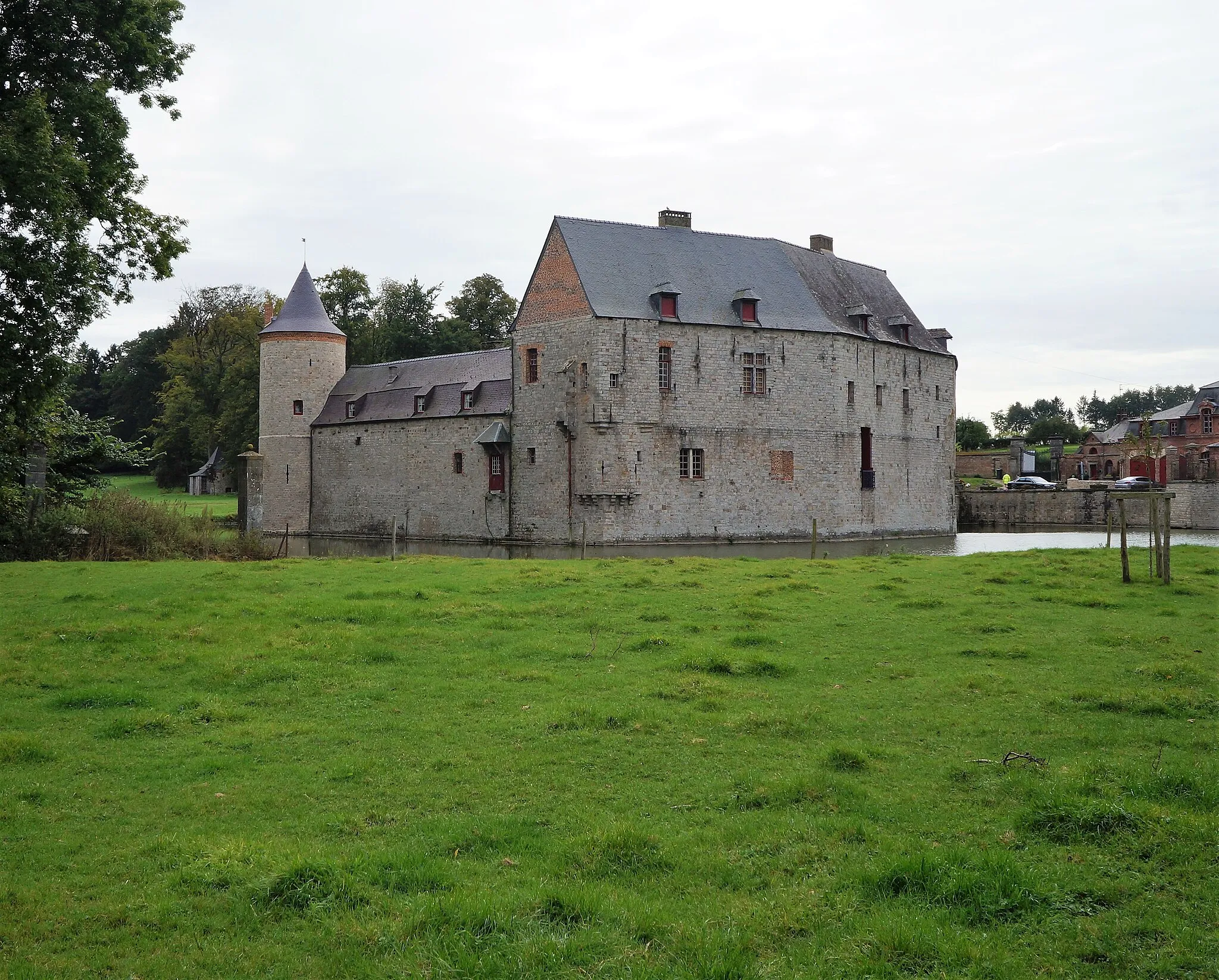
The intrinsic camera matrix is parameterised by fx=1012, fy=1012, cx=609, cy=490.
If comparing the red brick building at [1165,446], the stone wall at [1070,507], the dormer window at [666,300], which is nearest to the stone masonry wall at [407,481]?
the dormer window at [666,300]

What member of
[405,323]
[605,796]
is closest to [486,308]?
[405,323]

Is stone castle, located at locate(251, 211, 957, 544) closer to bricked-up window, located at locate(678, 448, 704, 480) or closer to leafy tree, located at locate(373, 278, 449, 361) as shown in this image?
bricked-up window, located at locate(678, 448, 704, 480)

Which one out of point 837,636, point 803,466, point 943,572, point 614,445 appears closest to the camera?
point 837,636

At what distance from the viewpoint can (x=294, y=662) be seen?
10180mm

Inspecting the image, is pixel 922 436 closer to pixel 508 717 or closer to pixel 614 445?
pixel 614 445

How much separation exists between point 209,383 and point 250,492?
124ft

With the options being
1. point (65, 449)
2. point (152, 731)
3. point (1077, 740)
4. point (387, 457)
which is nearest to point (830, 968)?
point (1077, 740)

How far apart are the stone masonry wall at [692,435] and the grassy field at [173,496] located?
14.8 m

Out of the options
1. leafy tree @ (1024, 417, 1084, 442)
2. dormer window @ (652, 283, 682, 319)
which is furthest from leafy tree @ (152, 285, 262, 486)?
leafy tree @ (1024, 417, 1084, 442)

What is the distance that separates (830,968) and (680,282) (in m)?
36.4

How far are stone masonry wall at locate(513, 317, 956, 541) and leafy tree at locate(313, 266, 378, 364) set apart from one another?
25.5 meters

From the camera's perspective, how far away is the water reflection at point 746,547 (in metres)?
34.0

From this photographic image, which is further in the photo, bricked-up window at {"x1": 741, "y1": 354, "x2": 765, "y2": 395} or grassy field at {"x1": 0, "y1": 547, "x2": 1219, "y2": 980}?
bricked-up window at {"x1": 741, "y1": 354, "x2": 765, "y2": 395}

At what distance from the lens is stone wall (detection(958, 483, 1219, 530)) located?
162 feet
